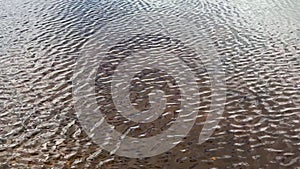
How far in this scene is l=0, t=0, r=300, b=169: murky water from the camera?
33.1 feet

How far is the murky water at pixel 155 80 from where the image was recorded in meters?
10.1

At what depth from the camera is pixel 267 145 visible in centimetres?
1034

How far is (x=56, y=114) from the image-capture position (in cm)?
1176

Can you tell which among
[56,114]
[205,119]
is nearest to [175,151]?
[205,119]

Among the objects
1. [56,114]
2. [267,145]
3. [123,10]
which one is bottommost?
[267,145]

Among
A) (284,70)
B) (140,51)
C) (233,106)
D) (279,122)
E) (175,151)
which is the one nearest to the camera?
(175,151)

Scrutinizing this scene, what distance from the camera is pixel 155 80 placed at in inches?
548

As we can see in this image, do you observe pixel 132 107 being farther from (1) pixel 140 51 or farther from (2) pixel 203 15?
(2) pixel 203 15

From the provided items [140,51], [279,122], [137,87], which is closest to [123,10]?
[140,51]

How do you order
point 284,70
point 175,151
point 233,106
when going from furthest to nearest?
point 284,70 → point 233,106 → point 175,151

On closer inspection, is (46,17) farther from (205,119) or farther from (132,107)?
(205,119)

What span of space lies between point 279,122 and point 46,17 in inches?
547

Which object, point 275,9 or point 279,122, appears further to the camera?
point 275,9

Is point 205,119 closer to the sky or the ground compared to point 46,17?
closer to the ground
